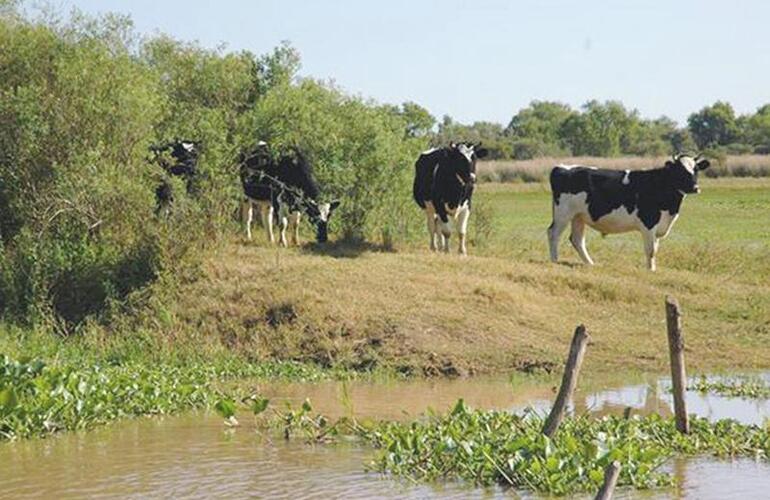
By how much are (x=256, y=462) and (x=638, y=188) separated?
41.5 ft

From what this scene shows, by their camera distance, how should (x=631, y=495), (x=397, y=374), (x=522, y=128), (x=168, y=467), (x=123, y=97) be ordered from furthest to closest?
1. (x=522, y=128)
2. (x=123, y=97)
3. (x=397, y=374)
4. (x=168, y=467)
5. (x=631, y=495)

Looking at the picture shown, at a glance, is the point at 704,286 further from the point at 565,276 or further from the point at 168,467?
the point at 168,467

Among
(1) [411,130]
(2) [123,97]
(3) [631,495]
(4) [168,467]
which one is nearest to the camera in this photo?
(3) [631,495]

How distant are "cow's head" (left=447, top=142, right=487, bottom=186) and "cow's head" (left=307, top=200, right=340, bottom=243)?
2226 mm

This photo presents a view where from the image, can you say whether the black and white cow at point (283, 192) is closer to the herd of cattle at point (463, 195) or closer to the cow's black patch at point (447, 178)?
the herd of cattle at point (463, 195)

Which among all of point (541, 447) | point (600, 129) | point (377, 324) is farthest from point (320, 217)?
point (600, 129)

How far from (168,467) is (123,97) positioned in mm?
9065

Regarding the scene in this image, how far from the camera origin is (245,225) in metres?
22.8

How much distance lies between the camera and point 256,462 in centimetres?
1143

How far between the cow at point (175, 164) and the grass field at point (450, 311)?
1127mm

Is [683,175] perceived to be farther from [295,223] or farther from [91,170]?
[91,170]

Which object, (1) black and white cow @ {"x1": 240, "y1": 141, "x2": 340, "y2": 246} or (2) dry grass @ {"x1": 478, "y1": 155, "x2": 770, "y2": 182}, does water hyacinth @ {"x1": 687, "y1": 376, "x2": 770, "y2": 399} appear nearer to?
(1) black and white cow @ {"x1": 240, "y1": 141, "x2": 340, "y2": 246}

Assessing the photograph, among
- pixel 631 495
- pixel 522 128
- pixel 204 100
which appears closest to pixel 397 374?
pixel 631 495

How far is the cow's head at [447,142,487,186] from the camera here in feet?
72.6
